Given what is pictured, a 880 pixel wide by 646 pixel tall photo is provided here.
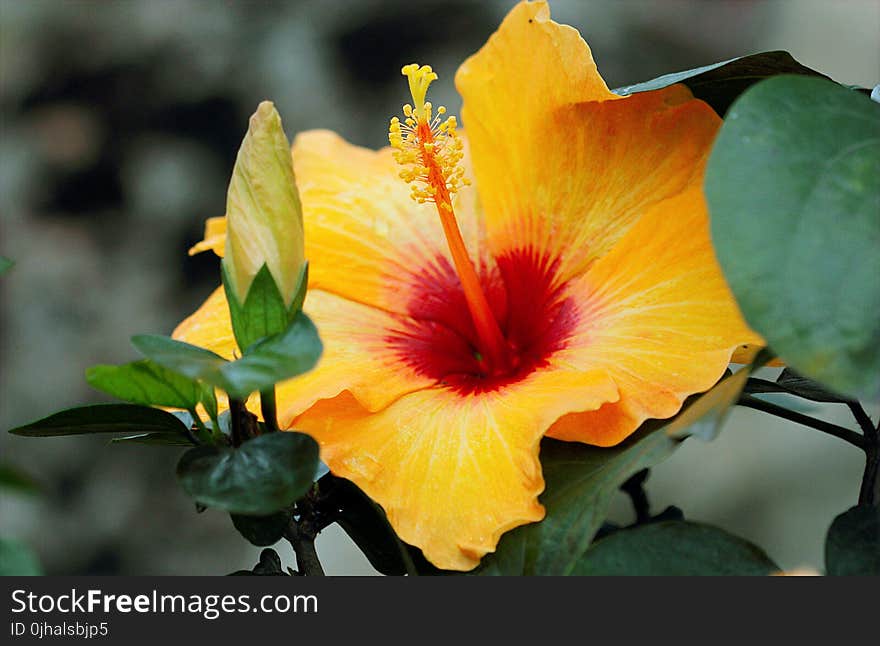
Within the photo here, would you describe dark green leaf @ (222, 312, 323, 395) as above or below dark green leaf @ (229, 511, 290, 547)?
above

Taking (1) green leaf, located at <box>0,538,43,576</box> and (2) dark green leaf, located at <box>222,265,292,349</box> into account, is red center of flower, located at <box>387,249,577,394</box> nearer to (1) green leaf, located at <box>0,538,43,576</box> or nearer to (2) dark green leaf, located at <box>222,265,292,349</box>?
(2) dark green leaf, located at <box>222,265,292,349</box>

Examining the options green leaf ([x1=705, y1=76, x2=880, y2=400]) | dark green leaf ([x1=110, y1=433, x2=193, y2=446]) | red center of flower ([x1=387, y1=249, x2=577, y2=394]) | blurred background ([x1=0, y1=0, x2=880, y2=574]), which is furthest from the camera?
blurred background ([x1=0, y1=0, x2=880, y2=574])

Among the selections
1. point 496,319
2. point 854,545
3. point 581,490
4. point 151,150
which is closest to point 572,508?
point 581,490

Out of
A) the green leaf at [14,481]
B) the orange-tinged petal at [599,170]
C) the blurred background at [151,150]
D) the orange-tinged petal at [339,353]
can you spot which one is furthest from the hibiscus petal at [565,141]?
the blurred background at [151,150]

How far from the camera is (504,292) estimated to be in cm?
68

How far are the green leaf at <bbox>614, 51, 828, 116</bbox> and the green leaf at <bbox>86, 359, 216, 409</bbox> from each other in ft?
0.93

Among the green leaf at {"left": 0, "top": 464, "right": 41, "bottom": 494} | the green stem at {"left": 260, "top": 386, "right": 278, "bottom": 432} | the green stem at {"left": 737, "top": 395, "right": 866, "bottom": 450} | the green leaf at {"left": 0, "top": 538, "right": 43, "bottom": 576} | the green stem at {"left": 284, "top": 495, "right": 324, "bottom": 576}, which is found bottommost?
the green stem at {"left": 284, "top": 495, "right": 324, "bottom": 576}

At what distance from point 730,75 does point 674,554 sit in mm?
276

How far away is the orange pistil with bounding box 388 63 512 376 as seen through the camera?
2.05ft

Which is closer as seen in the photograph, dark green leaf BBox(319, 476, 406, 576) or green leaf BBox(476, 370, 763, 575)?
green leaf BBox(476, 370, 763, 575)

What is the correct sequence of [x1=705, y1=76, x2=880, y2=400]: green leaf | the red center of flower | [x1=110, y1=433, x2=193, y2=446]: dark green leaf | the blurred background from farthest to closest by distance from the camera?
the blurred background < the red center of flower < [x1=110, y1=433, x2=193, y2=446]: dark green leaf < [x1=705, y1=76, x2=880, y2=400]: green leaf

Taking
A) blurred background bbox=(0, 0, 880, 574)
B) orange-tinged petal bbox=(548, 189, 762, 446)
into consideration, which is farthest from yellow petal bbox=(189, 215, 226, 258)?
blurred background bbox=(0, 0, 880, 574)

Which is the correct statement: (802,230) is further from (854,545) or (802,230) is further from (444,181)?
(444,181)

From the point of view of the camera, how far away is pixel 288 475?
415 mm
